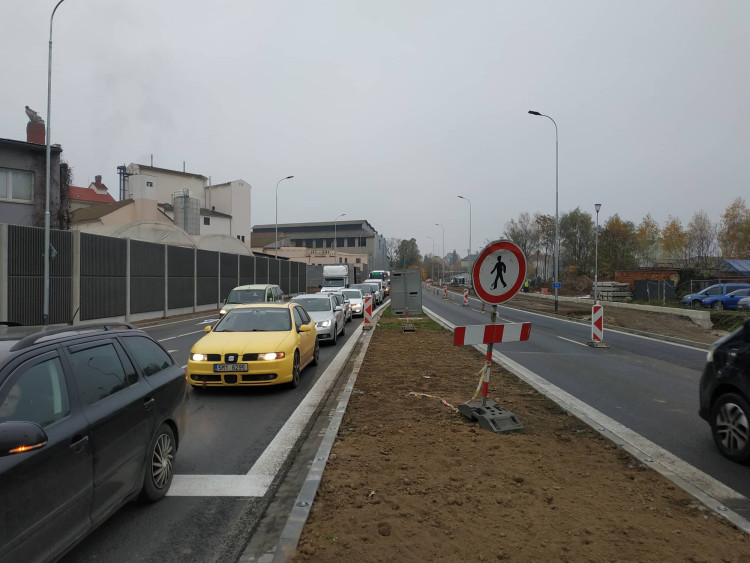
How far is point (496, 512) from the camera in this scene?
150 inches

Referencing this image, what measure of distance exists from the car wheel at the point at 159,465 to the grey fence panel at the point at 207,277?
2677 centimetres

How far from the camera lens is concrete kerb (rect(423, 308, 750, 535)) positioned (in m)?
3.99

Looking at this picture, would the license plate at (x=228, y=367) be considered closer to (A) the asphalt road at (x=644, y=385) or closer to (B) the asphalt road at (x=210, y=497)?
(B) the asphalt road at (x=210, y=497)

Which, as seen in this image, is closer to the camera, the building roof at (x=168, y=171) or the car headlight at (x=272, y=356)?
the car headlight at (x=272, y=356)

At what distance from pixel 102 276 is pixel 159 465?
755 inches

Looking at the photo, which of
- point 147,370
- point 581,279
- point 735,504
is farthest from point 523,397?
point 581,279

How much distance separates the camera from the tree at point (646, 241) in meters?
70.8

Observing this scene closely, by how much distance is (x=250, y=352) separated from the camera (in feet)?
26.5

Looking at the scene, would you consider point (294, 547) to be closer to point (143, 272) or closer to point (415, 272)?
point (415, 272)

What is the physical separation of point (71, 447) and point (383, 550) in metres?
2.00

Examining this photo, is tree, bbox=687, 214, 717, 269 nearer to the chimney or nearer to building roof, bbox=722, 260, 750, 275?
building roof, bbox=722, 260, 750, 275

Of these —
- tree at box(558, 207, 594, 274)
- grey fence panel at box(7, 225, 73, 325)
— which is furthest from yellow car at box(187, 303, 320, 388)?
tree at box(558, 207, 594, 274)

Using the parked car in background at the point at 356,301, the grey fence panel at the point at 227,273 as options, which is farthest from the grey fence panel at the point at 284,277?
the parked car in background at the point at 356,301

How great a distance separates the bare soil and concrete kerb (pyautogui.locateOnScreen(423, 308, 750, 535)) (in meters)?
0.09
